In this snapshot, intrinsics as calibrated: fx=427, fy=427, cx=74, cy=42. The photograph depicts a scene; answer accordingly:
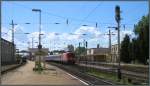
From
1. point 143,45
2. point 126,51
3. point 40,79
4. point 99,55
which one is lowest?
point 40,79

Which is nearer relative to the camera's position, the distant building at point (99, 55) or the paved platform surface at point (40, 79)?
the paved platform surface at point (40, 79)

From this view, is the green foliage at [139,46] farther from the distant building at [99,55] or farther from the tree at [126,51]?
the distant building at [99,55]

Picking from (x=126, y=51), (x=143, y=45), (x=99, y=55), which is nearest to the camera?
(x=143, y=45)

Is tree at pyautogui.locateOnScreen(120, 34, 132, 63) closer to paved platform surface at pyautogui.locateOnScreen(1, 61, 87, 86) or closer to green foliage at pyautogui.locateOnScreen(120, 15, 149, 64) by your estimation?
green foliage at pyautogui.locateOnScreen(120, 15, 149, 64)

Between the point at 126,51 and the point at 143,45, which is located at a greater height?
the point at 143,45

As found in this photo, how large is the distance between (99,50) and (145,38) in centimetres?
10403

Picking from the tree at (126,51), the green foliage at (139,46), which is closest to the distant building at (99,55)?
the tree at (126,51)

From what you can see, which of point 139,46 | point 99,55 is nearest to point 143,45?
point 139,46

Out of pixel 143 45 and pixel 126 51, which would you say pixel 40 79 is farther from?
pixel 126 51

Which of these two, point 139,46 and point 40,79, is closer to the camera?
point 40,79

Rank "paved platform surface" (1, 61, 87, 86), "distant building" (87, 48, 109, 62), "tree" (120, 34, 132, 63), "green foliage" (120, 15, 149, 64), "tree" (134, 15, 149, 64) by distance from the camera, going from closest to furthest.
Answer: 1. "paved platform surface" (1, 61, 87, 86)
2. "tree" (134, 15, 149, 64)
3. "green foliage" (120, 15, 149, 64)
4. "tree" (120, 34, 132, 63)
5. "distant building" (87, 48, 109, 62)

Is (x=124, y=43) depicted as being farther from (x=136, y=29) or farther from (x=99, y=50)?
(x=99, y=50)

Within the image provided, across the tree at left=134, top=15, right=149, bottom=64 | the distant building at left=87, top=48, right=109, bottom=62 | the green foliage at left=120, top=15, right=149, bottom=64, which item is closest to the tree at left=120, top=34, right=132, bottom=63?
the green foliage at left=120, top=15, right=149, bottom=64

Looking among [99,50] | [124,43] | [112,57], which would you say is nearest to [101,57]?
[99,50]
